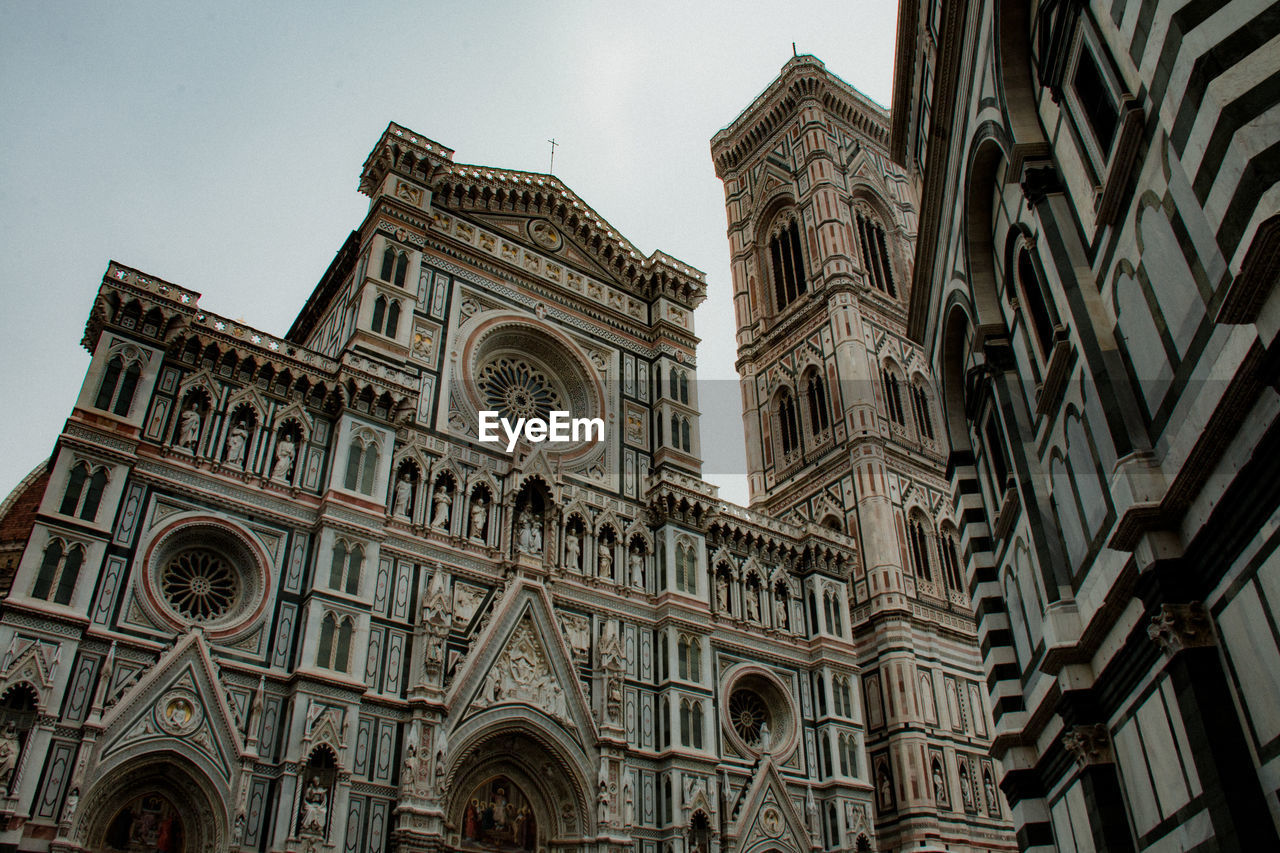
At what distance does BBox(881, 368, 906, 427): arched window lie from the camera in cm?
3725

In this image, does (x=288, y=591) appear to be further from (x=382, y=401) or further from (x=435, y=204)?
(x=435, y=204)

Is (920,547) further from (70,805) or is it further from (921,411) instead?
(70,805)

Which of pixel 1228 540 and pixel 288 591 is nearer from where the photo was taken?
pixel 1228 540

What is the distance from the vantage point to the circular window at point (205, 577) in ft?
59.9

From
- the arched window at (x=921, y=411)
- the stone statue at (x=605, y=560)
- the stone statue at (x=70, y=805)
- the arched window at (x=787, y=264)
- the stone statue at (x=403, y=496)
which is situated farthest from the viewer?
the arched window at (x=787, y=264)

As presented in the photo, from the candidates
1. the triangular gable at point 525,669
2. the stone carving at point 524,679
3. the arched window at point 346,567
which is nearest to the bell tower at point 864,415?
the triangular gable at point 525,669

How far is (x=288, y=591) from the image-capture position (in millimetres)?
19562

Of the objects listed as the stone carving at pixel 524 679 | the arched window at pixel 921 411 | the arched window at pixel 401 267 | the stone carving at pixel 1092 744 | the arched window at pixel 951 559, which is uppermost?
the arched window at pixel 921 411

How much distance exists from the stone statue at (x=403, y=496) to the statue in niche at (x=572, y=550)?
13.9 feet

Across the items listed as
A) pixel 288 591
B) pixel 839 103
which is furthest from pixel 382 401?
pixel 839 103

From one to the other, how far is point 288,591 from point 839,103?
3723 centimetres

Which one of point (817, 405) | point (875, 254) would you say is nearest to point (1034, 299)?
point (817, 405)

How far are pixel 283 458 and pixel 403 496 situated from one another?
9.17ft

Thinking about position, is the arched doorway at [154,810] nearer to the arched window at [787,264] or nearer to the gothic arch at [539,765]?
the gothic arch at [539,765]
